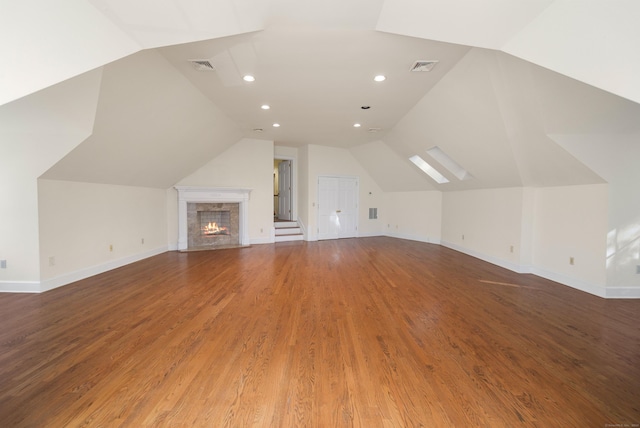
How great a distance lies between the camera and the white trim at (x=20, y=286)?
3471 mm

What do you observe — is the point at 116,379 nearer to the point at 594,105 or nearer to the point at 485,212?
the point at 594,105

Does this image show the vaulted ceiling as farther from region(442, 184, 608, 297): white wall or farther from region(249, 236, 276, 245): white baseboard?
region(249, 236, 276, 245): white baseboard

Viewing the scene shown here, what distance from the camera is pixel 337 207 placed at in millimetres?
8164

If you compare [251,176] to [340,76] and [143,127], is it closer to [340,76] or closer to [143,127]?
[143,127]

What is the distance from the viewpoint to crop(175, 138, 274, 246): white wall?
6.67 m

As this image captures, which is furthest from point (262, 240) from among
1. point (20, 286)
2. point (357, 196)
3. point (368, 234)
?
point (20, 286)

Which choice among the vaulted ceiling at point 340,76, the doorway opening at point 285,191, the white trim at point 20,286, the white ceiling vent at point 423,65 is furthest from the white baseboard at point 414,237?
the white trim at point 20,286

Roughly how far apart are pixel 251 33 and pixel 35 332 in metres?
3.52

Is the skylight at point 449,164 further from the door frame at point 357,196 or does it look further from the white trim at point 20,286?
the white trim at point 20,286

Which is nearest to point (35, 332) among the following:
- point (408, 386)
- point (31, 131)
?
point (31, 131)

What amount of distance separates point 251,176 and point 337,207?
2.77 m

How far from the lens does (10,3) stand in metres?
1.51

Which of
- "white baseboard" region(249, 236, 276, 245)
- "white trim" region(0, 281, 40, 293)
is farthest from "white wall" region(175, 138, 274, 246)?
"white trim" region(0, 281, 40, 293)

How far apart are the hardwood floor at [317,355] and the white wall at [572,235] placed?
0.36 m
